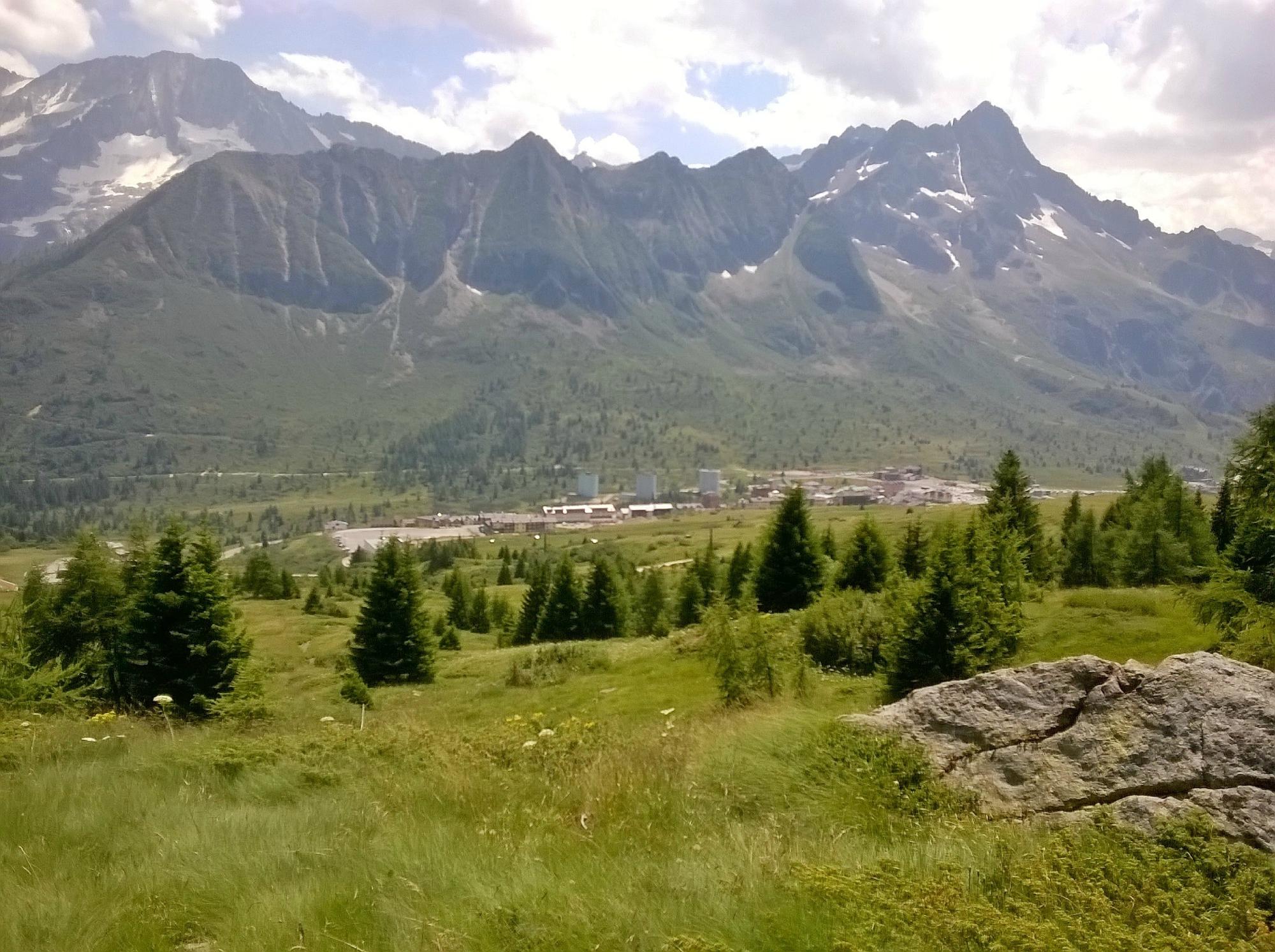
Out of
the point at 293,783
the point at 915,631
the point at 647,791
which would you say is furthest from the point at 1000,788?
the point at 915,631

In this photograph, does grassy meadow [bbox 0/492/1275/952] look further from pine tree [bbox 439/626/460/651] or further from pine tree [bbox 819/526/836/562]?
pine tree [bbox 439/626/460/651]

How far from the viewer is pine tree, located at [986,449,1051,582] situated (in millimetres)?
34688

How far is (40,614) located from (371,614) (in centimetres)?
1279

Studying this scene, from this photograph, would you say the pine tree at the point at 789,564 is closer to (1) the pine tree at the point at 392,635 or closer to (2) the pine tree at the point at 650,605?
(2) the pine tree at the point at 650,605

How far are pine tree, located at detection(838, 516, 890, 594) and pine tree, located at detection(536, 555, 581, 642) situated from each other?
2058 cm

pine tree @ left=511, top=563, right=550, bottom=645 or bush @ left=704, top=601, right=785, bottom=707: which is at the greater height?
bush @ left=704, top=601, right=785, bottom=707

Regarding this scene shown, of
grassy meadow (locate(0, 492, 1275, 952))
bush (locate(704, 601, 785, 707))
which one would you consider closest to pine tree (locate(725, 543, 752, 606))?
bush (locate(704, 601, 785, 707))

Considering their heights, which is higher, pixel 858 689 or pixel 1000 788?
pixel 1000 788

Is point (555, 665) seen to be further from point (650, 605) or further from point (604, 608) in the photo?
point (650, 605)

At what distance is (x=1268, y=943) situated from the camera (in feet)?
16.5

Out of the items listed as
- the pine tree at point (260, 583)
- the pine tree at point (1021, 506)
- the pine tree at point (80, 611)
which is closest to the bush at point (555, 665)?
the pine tree at point (80, 611)

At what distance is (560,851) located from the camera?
633cm

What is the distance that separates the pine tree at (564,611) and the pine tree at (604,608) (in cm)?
55

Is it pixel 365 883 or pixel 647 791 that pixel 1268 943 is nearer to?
pixel 647 791
